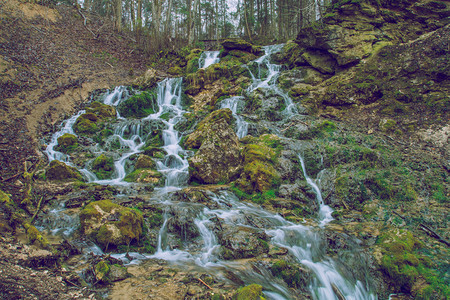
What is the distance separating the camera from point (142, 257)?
5.00 m

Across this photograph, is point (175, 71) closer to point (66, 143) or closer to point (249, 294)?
point (66, 143)

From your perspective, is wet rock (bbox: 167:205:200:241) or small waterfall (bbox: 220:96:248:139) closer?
wet rock (bbox: 167:205:200:241)

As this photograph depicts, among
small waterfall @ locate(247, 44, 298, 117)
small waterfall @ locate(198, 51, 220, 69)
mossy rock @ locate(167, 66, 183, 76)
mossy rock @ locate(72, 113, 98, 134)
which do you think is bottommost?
mossy rock @ locate(72, 113, 98, 134)

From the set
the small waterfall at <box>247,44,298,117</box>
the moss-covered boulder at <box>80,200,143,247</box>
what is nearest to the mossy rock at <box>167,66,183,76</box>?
the small waterfall at <box>247,44,298,117</box>

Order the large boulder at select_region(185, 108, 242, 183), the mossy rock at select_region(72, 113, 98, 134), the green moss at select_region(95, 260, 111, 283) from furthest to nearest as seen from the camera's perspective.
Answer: the mossy rock at select_region(72, 113, 98, 134)
the large boulder at select_region(185, 108, 242, 183)
the green moss at select_region(95, 260, 111, 283)

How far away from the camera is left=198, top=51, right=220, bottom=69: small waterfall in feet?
66.6

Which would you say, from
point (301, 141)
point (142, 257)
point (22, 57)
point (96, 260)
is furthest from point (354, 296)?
point (22, 57)

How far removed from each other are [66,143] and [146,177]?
457cm

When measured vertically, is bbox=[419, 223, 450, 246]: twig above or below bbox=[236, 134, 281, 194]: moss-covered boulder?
below

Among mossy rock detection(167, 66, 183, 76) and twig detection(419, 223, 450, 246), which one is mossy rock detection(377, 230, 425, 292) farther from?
mossy rock detection(167, 66, 183, 76)

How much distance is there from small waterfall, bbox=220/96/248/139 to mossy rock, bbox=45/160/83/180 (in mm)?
7084

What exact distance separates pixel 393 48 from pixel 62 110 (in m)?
17.9

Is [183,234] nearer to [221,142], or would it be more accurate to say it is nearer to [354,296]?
[354,296]

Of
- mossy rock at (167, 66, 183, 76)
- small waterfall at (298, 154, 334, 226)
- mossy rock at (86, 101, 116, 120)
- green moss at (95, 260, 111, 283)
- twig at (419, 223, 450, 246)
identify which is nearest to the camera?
green moss at (95, 260, 111, 283)
